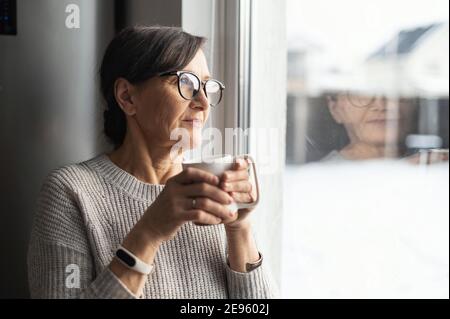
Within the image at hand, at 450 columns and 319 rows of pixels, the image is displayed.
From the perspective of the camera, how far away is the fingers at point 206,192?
0.89 meters

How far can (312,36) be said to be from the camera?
138 centimetres

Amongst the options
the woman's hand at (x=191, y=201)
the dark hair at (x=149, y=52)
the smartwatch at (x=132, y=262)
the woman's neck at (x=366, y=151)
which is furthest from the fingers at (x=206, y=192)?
the woman's neck at (x=366, y=151)

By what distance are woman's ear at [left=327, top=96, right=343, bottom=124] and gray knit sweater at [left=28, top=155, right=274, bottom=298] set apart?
0.41m

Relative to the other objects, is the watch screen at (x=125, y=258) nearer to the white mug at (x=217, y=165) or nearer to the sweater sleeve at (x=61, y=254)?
the sweater sleeve at (x=61, y=254)

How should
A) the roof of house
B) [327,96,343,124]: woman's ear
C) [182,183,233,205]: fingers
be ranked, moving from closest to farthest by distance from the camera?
A: [182,183,233,205]: fingers → the roof of house → [327,96,343,124]: woman's ear

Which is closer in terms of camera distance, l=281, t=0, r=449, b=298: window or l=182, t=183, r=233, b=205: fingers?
l=182, t=183, r=233, b=205: fingers

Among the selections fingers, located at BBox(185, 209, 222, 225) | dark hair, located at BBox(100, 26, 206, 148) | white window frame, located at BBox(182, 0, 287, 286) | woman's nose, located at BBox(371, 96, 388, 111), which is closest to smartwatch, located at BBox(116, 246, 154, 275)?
fingers, located at BBox(185, 209, 222, 225)

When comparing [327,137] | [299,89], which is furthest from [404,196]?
[299,89]

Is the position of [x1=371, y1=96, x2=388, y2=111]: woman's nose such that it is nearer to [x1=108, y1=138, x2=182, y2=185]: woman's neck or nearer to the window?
the window

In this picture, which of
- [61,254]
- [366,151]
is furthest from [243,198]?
[366,151]

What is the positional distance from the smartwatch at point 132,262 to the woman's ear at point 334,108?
2.05 feet

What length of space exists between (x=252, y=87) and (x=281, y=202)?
0.96ft

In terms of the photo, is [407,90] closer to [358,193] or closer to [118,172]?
[358,193]

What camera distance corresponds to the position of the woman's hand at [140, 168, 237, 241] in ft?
2.94
